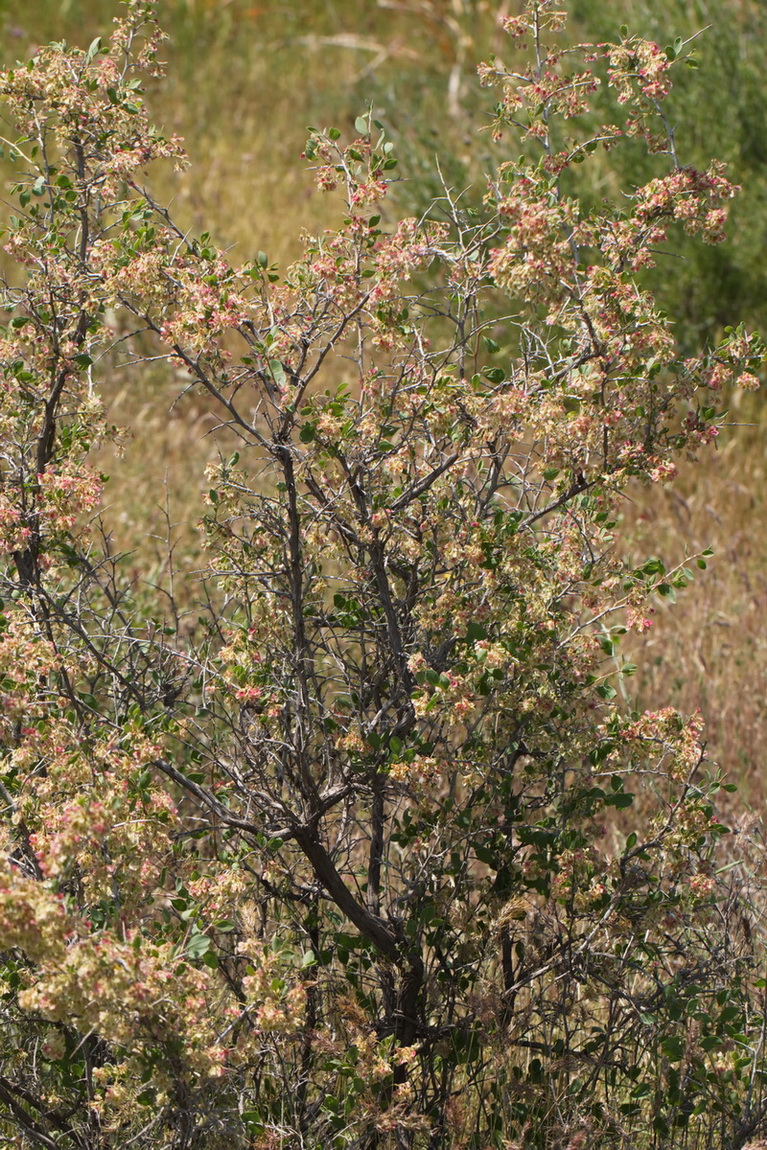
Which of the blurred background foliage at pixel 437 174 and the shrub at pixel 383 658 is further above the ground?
the blurred background foliage at pixel 437 174

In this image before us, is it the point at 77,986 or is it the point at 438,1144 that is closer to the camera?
the point at 77,986

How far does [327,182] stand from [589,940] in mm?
1500

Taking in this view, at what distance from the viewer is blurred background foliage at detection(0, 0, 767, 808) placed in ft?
16.4

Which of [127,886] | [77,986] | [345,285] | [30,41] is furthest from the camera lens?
[30,41]

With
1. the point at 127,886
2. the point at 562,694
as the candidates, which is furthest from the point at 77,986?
the point at 562,694

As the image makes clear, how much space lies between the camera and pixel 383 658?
2.71 m

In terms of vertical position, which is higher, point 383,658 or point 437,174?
point 437,174

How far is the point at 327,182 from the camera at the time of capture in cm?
254

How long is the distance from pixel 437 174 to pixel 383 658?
486 cm

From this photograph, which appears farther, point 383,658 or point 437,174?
point 437,174

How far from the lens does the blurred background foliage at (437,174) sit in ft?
16.4

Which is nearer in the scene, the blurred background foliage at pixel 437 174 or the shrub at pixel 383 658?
the shrub at pixel 383 658

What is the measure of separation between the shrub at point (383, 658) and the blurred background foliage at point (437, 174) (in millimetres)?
291

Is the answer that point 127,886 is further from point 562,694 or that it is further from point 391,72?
point 391,72
